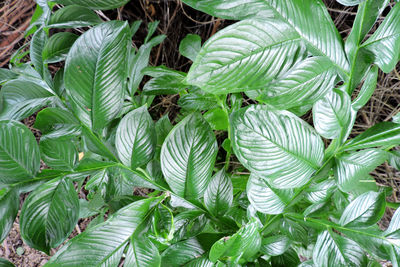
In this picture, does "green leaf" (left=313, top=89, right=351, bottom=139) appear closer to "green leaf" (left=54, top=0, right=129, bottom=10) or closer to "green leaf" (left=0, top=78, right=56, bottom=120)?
"green leaf" (left=54, top=0, right=129, bottom=10)

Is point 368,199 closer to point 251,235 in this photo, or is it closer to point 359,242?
point 359,242

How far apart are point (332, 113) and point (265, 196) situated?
0.19 meters

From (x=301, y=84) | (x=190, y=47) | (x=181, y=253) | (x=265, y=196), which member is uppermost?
(x=301, y=84)

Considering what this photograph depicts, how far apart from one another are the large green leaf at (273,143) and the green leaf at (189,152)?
119 mm

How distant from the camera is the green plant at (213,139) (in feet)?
0.99

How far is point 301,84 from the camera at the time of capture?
317mm

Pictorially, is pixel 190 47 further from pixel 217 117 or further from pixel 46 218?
pixel 46 218

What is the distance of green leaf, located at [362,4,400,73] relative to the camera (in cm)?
36

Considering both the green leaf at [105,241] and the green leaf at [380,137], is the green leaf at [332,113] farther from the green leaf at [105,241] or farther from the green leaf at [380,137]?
the green leaf at [105,241]

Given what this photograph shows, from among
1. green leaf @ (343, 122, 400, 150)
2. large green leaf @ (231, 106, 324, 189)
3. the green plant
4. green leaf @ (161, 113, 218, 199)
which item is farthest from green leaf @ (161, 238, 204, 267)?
green leaf @ (343, 122, 400, 150)

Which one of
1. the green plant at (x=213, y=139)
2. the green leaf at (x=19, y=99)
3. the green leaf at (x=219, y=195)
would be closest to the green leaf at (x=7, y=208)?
the green plant at (x=213, y=139)

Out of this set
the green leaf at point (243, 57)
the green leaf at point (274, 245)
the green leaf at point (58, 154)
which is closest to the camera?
the green leaf at point (243, 57)

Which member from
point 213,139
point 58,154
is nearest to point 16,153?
point 58,154

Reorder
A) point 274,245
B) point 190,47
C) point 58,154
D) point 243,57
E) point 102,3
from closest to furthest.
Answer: point 243,57
point 102,3
point 58,154
point 274,245
point 190,47
